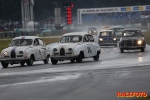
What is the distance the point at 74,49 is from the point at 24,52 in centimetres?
240

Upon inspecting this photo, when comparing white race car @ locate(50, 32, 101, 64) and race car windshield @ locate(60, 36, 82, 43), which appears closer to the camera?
white race car @ locate(50, 32, 101, 64)

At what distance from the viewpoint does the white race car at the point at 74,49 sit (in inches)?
936

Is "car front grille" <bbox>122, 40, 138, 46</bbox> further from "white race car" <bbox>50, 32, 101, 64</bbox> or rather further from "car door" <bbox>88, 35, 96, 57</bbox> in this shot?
"car door" <bbox>88, 35, 96, 57</bbox>

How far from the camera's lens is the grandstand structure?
122m

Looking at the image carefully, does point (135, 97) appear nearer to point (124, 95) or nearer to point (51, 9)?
point (124, 95)

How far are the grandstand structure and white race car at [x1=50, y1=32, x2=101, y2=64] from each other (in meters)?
95.9

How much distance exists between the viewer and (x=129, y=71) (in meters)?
18.2

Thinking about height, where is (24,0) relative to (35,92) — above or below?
above

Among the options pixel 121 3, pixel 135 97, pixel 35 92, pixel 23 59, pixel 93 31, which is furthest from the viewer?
pixel 121 3

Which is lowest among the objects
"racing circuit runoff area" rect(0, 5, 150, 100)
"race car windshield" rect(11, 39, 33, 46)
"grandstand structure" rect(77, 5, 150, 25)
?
"racing circuit runoff area" rect(0, 5, 150, 100)

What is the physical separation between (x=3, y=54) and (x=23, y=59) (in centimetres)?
101

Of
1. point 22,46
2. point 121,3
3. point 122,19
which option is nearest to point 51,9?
point 121,3

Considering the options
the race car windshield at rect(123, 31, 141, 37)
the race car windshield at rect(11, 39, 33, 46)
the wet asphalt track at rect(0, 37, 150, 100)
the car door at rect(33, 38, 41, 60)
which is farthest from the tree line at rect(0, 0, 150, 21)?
the wet asphalt track at rect(0, 37, 150, 100)

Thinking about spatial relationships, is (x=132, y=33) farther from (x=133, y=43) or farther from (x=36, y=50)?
(x=36, y=50)
